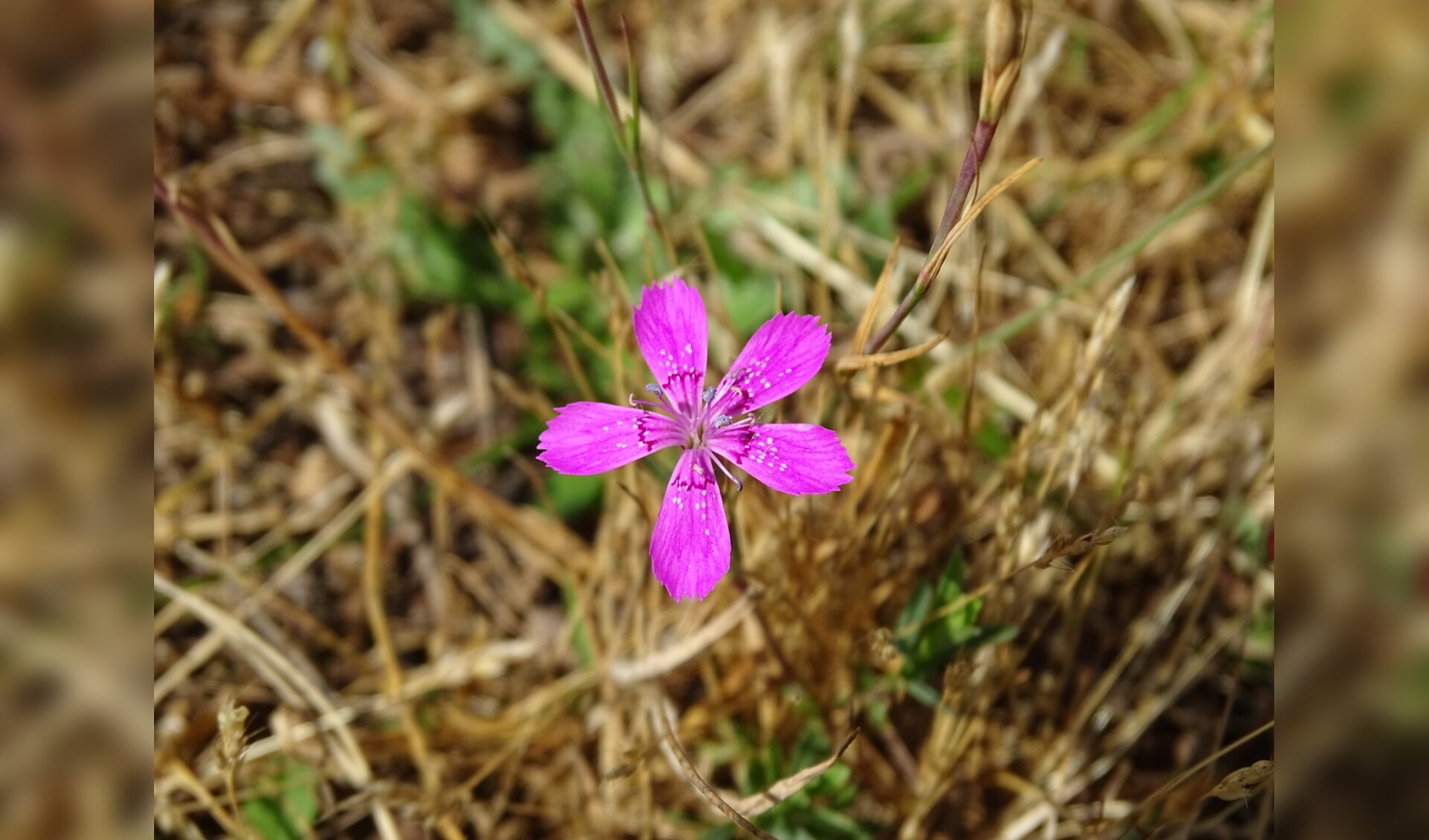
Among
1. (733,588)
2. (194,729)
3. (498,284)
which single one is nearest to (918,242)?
(498,284)

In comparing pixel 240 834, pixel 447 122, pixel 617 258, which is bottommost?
pixel 240 834

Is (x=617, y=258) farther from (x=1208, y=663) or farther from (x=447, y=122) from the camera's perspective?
(x=1208, y=663)

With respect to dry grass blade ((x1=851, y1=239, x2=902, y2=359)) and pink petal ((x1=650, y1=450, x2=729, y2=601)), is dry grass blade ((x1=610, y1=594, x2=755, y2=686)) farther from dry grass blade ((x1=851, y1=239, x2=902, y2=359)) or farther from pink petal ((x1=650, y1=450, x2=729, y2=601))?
dry grass blade ((x1=851, y1=239, x2=902, y2=359))

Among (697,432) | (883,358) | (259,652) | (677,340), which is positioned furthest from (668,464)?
(259,652)

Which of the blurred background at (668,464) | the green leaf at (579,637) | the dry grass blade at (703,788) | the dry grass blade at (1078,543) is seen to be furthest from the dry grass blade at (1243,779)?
the green leaf at (579,637)

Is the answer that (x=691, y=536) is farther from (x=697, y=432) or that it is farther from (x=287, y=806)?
(x=287, y=806)

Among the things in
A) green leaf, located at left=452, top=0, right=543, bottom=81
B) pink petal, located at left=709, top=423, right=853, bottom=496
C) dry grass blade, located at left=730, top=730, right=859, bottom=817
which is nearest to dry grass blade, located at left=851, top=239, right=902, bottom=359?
pink petal, located at left=709, top=423, right=853, bottom=496
